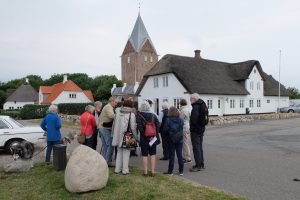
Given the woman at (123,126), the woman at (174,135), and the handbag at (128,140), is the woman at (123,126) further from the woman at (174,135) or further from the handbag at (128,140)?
the woman at (174,135)

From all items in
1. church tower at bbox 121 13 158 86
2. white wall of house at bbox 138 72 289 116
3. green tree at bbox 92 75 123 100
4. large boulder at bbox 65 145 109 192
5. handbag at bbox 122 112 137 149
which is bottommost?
large boulder at bbox 65 145 109 192

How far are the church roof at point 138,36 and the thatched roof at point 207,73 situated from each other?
34.3m

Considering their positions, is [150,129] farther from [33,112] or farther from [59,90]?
[59,90]

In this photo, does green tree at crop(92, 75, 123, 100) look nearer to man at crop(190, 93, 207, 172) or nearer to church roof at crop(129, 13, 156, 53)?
church roof at crop(129, 13, 156, 53)

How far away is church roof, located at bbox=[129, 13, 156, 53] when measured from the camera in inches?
2800

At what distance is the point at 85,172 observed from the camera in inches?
258

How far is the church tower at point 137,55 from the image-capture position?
7162cm

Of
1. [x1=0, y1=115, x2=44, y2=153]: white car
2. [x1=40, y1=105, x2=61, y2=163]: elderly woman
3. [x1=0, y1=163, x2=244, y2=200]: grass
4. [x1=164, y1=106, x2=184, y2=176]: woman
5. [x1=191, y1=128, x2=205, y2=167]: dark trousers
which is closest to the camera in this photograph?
[x1=0, y1=163, x2=244, y2=200]: grass

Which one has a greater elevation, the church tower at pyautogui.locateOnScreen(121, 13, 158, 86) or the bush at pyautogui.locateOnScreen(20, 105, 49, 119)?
the church tower at pyautogui.locateOnScreen(121, 13, 158, 86)

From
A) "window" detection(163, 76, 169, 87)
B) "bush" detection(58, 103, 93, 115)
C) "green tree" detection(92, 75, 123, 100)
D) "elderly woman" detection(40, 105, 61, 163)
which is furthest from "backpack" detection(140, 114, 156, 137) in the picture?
"green tree" detection(92, 75, 123, 100)

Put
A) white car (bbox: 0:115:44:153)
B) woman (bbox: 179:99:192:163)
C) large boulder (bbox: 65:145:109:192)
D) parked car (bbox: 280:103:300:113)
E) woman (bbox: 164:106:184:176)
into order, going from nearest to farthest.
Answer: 1. large boulder (bbox: 65:145:109:192)
2. woman (bbox: 164:106:184:176)
3. woman (bbox: 179:99:192:163)
4. white car (bbox: 0:115:44:153)
5. parked car (bbox: 280:103:300:113)

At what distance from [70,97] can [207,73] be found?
30.5 meters

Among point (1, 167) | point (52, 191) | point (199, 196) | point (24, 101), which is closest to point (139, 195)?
point (199, 196)

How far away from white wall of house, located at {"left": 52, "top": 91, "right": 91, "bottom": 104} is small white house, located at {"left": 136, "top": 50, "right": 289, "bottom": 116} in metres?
22.4
